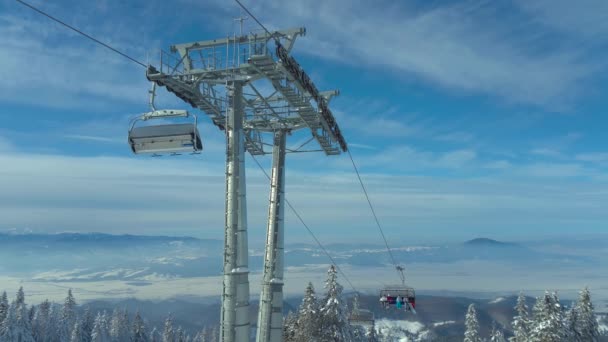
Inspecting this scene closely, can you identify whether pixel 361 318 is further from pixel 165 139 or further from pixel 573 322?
pixel 165 139

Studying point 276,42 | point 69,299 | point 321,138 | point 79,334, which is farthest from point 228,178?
point 69,299

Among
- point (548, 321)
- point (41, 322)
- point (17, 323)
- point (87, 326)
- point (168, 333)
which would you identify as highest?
point (548, 321)

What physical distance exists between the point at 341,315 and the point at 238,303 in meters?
22.8

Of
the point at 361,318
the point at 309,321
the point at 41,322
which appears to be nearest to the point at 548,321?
the point at 361,318

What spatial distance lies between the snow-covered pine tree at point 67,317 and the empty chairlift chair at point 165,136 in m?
85.6

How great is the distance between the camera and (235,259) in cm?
1529

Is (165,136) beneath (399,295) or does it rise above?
above

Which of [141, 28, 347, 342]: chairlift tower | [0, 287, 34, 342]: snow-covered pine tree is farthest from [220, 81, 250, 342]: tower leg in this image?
[0, 287, 34, 342]: snow-covered pine tree

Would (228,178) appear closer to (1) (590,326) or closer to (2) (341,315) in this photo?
(2) (341,315)

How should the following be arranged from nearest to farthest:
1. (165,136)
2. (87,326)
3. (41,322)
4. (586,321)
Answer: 1. (165,136)
2. (586,321)
3. (87,326)
4. (41,322)

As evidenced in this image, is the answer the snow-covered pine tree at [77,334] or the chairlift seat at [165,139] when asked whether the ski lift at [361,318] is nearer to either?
the chairlift seat at [165,139]

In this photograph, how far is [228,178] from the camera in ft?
51.5

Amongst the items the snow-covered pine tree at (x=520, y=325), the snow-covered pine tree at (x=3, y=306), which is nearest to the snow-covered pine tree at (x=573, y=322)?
the snow-covered pine tree at (x=520, y=325)

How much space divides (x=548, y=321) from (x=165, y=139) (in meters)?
34.0
